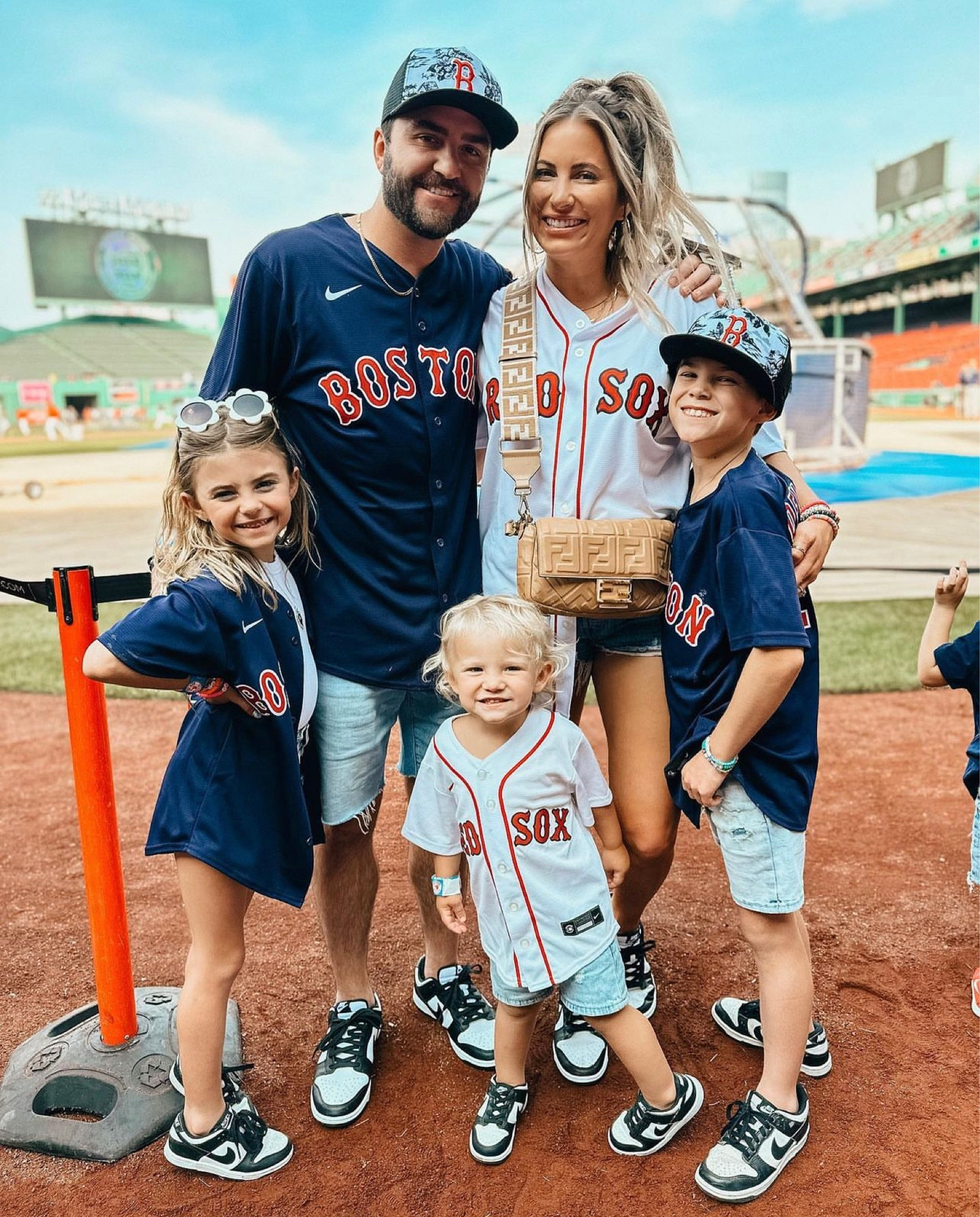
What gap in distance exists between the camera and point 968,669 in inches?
105

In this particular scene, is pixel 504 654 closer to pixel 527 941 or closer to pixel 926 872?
pixel 527 941

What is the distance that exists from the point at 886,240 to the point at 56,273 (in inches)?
1430

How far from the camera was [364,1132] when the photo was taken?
7.63 ft

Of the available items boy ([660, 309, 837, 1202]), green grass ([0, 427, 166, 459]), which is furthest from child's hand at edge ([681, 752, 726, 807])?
green grass ([0, 427, 166, 459])

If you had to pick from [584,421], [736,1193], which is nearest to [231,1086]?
[736,1193]

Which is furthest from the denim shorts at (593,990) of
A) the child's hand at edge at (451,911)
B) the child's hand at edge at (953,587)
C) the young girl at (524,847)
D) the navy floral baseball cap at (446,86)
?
the navy floral baseball cap at (446,86)

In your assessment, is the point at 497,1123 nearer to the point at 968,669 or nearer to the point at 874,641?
the point at 968,669

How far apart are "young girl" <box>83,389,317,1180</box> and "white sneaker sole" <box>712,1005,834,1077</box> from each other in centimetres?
122

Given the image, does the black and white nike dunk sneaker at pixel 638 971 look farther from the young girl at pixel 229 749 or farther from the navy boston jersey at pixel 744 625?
the young girl at pixel 229 749

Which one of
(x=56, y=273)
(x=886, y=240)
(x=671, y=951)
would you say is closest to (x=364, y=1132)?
(x=671, y=951)

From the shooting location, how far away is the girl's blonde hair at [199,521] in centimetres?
209

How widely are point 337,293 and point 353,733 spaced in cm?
110

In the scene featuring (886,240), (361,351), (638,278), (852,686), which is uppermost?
(886,240)

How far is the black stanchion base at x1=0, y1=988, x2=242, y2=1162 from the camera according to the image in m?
2.29
